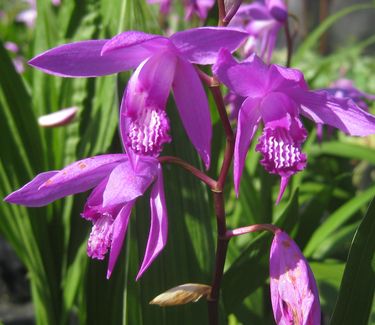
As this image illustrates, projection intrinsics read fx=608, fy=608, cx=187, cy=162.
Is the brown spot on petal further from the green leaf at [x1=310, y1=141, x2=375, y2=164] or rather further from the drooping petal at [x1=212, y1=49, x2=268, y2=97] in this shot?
the green leaf at [x1=310, y1=141, x2=375, y2=164]

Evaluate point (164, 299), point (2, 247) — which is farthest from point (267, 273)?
point (2, 247)

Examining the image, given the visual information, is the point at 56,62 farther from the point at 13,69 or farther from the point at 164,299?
the point at 13,69

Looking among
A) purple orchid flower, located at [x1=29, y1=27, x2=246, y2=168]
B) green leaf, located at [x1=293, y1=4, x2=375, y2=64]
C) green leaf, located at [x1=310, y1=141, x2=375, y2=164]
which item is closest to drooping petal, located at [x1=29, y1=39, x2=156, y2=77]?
purple orchid flower, located at [x1=29, y1=27, x2=246, y2=168]

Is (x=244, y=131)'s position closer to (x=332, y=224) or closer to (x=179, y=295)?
(x=179, y=295)

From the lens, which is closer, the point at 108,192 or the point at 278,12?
the point at 108,192

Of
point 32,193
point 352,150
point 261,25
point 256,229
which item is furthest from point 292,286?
point 352,150

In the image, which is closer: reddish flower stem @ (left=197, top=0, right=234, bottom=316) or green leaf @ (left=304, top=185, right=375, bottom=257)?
reddish flower stem @ (left=197, top=0, right=234, bottom=316)
